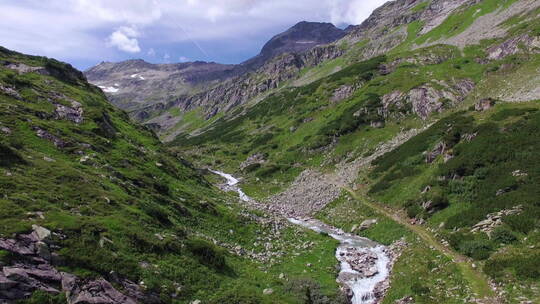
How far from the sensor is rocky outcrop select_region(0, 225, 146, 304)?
1444 centimetres

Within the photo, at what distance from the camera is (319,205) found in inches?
1969

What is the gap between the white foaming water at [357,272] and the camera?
82.0 feet

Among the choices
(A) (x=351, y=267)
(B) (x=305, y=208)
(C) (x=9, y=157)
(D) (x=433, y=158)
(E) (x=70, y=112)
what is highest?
(E) (x=70, y=112)

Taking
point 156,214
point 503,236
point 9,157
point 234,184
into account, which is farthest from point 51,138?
point 234,184

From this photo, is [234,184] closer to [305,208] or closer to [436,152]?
[305,208]

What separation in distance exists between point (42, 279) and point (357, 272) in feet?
73.4

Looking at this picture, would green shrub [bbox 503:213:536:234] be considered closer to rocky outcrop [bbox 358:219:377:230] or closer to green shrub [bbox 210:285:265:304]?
rocky outcrop [bbox 358:219:377:230]

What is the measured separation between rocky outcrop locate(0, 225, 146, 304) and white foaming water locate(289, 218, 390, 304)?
50.8 feet

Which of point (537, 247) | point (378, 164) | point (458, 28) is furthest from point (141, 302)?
point (458, 28)

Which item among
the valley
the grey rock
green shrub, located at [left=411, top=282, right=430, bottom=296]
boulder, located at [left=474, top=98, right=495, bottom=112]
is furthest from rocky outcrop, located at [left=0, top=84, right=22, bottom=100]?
A: boulder, located at [left=474, top=98, right=495, bottom=112]

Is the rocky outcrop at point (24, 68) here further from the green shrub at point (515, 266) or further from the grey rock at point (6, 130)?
the green shrub at point (515, 266)

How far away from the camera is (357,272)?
2828 centimetres

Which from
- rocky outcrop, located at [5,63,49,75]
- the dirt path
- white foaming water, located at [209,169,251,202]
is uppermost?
rocky outcrop, located at [5,63,49,75]

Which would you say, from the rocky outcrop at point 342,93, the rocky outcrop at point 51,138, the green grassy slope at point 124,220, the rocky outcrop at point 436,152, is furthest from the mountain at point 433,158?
the rocky outcrop at point 51,138
